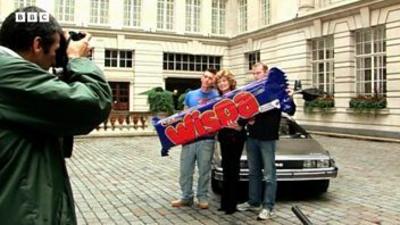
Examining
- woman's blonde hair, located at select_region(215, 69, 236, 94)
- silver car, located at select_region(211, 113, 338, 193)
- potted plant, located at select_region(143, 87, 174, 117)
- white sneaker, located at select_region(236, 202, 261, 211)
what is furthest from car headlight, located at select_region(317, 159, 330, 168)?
potted plant, located at select_region(143, 87, 174, 117)

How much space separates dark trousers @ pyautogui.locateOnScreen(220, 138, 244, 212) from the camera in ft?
22.4

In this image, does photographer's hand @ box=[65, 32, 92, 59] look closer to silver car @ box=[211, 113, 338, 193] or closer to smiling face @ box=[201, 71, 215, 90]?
smiling face @ box=[201, 71, 215, 90]

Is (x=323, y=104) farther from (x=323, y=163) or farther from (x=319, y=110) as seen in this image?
(x=323, y=163)

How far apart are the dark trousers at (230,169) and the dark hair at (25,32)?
511cm

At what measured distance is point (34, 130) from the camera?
1.74 meters

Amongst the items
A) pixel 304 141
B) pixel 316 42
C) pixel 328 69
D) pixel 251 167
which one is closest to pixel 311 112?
pixel 328 69

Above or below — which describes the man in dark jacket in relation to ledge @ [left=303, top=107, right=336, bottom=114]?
below

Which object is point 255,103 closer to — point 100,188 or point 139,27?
point 100,188

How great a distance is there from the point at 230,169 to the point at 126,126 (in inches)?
659

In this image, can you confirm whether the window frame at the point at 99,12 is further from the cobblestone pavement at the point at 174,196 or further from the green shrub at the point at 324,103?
the cobblestone pavement at the point at 174,196

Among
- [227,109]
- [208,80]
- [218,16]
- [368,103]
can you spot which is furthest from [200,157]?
[218,16]

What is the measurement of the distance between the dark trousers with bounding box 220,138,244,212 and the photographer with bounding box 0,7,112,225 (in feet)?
16.6

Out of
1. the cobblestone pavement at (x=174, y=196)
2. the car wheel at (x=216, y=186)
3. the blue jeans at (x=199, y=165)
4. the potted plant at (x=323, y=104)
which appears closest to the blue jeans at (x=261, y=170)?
the cobblestone pavement at (x=174, y=196)

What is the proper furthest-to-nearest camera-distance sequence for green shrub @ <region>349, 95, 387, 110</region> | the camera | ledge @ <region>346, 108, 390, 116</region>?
green shrub @ <region>349, 95, 387, 110</region> → ledge @ <region>346, 108, 390, 116</region> → the camera
